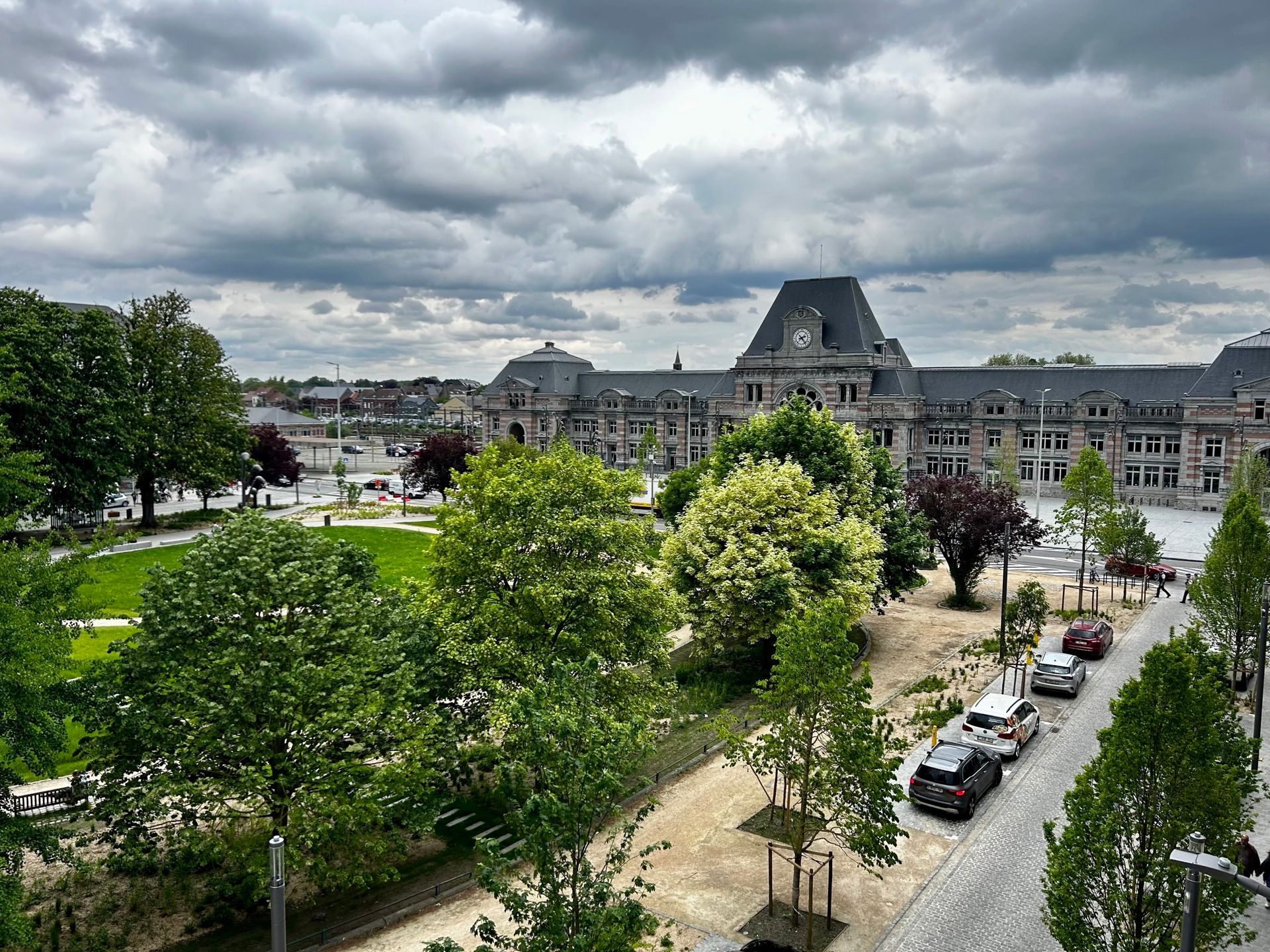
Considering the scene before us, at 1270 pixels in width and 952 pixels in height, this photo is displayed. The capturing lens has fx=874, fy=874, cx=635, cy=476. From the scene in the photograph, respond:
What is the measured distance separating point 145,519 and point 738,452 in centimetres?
4426

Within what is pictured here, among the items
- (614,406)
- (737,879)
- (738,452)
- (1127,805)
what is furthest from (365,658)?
(614,406)

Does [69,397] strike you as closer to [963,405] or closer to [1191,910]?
[1191,910]

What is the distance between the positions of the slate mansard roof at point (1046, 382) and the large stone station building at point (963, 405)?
11 centimetres

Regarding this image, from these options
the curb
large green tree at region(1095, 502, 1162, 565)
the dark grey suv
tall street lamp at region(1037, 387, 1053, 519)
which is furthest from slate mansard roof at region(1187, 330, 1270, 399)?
the dark grey suv

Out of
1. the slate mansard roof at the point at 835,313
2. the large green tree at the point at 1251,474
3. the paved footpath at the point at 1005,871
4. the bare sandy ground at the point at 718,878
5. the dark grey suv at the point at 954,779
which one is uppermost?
the slate mansard roof at the point at 835,313

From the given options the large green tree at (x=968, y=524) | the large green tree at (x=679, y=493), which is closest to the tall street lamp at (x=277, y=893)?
the large green tree at (x=968, y=524)

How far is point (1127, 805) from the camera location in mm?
12828

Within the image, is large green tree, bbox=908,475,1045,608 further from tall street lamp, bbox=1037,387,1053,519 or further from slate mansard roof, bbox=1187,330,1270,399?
slate mansard roof, bbox=1187,330,1270,399

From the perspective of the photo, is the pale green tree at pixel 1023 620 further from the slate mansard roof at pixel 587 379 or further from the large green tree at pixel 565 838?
the slate mansard roof at pixel 587 379

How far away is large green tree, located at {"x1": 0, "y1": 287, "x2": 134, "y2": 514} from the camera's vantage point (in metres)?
48.3

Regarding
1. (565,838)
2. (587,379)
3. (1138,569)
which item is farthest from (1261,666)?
(587,379)

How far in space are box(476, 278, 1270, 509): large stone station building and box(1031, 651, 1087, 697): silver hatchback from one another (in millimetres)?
41372

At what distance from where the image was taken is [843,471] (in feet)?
118

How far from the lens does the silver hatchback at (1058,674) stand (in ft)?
96.6
